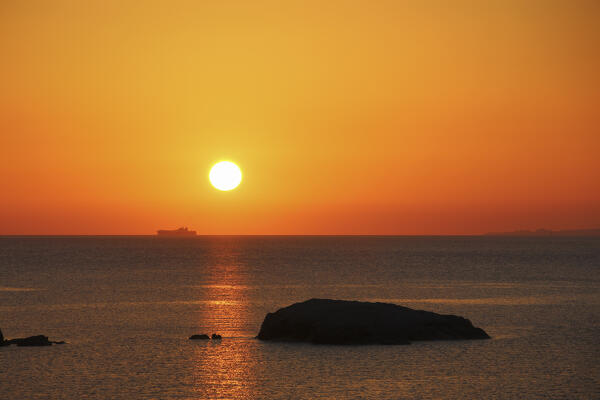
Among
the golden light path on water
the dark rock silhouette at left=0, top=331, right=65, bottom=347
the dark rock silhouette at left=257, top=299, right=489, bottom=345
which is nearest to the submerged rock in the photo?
the dark rock silhouette at left=0, top=331, right=65, bottom=347

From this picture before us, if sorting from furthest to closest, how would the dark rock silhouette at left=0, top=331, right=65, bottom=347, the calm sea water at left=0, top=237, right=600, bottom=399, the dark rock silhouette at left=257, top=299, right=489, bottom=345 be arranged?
1. the dark rock silhouette at left=257, top=299, right=489, bottom=345
2. the dark rock silhouette at left=0, top=331, right=65, bottom=347
3. the calm sea water at left=0, top=237, right=600, bottom=399

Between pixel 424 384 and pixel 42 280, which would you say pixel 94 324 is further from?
pixel 42 280

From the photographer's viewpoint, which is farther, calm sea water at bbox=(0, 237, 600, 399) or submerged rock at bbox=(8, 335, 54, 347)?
submerged rock at bbox=(8, 335, 54, 347)

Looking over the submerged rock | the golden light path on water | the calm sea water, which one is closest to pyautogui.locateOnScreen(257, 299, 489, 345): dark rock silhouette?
the calm sea water

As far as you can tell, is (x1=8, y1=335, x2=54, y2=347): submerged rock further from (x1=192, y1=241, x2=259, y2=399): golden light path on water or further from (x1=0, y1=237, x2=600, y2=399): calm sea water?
(x1=192, y1=241, x2=259, y2=399): golden light path on water

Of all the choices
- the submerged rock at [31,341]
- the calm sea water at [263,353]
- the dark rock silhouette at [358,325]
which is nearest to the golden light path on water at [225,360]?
the calm sea water at [263,353]

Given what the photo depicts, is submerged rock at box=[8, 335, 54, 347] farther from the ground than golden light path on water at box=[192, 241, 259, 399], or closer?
farther from the ground

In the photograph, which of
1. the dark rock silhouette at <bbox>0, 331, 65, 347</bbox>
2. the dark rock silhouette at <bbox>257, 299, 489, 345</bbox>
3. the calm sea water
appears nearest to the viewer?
the calm sea water

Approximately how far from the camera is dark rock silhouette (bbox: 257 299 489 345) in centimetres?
4750

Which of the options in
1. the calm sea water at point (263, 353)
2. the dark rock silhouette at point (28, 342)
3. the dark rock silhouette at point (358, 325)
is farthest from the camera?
the dark rock silhouette at point (358, 325)

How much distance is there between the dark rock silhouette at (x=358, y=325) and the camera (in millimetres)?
47500

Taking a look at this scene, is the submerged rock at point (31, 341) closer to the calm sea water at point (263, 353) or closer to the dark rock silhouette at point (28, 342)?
the dark rock silhouette at point (28, 342)

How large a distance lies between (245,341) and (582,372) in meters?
20.4

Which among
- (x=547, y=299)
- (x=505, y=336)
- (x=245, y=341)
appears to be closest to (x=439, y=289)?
(x=547, y=299)
